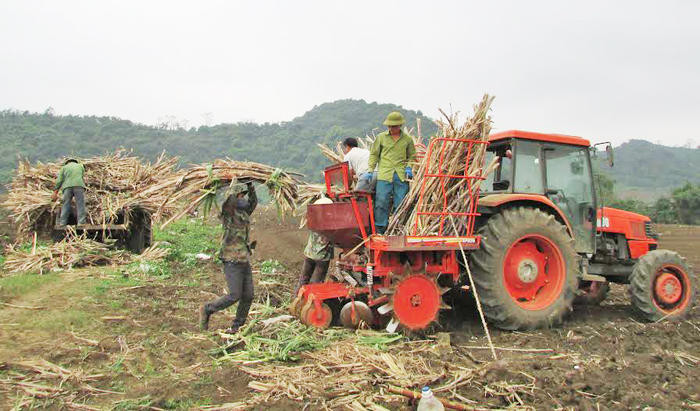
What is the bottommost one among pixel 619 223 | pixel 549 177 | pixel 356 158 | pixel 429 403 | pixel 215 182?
pixel 429 403

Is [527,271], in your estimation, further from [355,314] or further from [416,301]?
[355,314]

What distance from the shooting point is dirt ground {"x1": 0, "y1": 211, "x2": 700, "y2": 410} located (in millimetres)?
3521

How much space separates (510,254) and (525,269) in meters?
0.25

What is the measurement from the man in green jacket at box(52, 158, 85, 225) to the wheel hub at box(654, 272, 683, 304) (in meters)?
9.13

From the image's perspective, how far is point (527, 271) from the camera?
→ 18.5 ft

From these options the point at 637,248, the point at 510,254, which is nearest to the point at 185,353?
the point at 510,254

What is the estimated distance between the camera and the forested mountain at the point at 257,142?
42.6 meters

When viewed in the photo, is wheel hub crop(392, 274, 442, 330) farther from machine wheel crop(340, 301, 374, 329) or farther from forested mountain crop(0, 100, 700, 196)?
forested mountain crop(0, 100, 700, 196)

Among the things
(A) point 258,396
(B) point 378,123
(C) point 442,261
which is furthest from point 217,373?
(B) point 378,123

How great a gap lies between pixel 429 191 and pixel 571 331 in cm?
222

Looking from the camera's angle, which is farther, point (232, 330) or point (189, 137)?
point (189, 137)

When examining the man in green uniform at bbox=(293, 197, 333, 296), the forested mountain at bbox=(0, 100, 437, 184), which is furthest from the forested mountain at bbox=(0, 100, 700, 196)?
the man in green uniform at bbox=(293, 197, 333, 296)

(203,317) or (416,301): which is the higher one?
(416,301)

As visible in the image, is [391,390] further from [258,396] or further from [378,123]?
[378,123]
